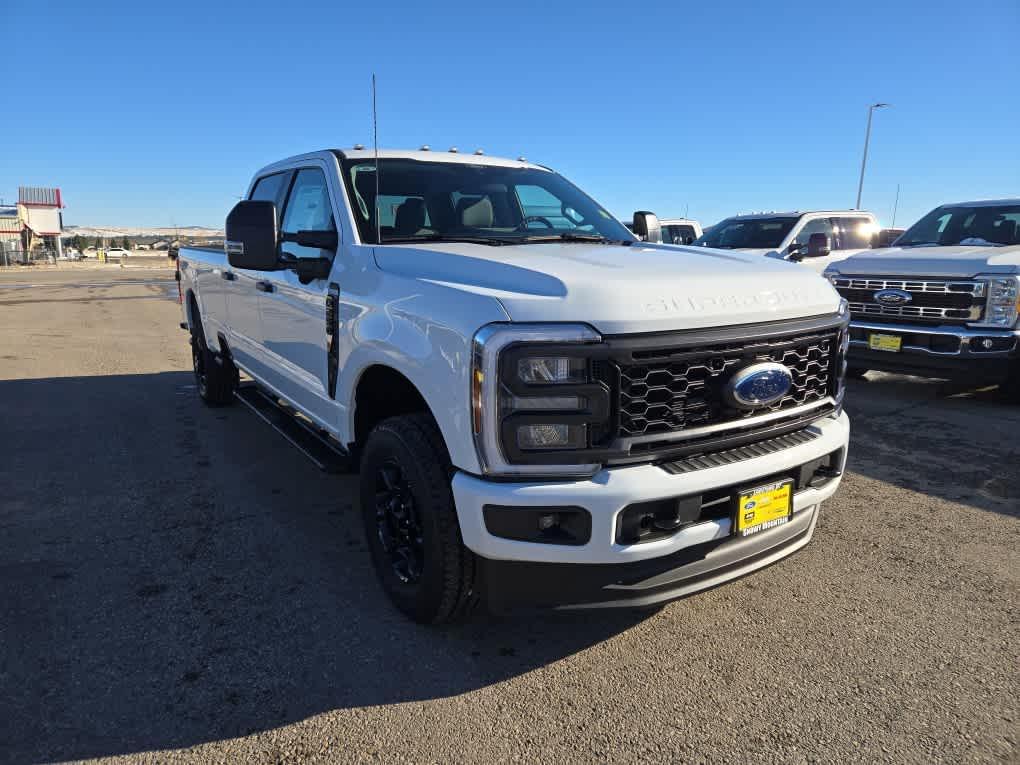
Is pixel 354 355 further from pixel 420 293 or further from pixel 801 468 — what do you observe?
pixel 801 468

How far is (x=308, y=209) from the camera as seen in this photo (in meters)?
4.01

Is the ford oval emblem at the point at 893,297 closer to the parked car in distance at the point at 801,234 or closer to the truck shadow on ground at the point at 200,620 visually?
the parked car in distance at the point at 801,234

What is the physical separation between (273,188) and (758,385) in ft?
11.7

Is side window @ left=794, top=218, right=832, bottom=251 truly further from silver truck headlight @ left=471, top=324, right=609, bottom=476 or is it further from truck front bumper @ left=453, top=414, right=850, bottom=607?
silver truck headlight @ left=471, top=324, right=609, bottom=476

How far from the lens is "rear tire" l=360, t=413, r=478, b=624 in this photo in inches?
98.4

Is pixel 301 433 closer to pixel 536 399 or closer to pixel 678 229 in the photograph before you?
pixel 536 399

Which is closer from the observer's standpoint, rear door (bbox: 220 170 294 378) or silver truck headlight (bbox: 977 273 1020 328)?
rear door (bbox: 220 170 294 378)

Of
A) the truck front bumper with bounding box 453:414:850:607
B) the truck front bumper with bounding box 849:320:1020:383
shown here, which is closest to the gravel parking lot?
the truck front bumper with bounding box 453:414:850:607

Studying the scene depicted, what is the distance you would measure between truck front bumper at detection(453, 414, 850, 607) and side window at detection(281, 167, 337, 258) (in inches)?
74.6

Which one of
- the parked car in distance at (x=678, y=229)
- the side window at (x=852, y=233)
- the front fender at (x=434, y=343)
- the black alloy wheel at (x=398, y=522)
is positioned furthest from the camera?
the parked car in distance at (x=678, y=229)

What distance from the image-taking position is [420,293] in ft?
8.70

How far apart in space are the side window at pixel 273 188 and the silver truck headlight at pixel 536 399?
2562mm

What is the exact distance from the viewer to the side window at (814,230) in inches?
404

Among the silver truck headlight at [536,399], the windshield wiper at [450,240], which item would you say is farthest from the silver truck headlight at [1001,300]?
the silver truck headlight at [536,399]
